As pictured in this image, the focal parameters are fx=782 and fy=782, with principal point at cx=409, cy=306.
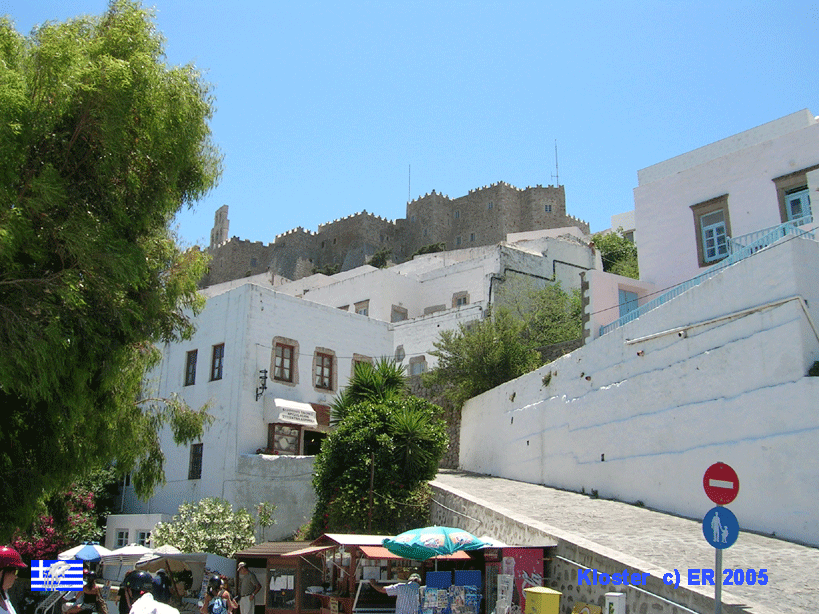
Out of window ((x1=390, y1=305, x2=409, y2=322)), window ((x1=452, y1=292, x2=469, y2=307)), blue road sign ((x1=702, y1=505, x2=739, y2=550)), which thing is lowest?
blue road sign ((x1=702, y1=505, x2=739, y2=550))

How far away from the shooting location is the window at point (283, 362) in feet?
72.4

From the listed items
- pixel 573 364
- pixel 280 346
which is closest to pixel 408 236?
pixel 280 346

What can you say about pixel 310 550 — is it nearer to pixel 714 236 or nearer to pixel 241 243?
pixel 714 236

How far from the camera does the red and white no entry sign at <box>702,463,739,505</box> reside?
6875 mm

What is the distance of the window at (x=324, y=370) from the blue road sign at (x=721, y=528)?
17.3m

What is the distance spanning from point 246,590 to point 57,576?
274cm

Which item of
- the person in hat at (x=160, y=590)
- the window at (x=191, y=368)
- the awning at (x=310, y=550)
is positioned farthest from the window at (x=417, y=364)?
the person in hat at (x=160, y=590)

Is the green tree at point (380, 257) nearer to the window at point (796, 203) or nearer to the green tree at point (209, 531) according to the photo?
the green tree at point (209, 531)

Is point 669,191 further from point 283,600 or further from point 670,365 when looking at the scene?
point 283,600

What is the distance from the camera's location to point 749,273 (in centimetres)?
1249

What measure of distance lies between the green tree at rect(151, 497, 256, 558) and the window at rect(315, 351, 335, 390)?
6.24 meters

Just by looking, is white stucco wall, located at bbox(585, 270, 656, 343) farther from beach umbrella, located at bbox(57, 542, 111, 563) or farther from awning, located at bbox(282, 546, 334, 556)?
beach umbrella, located at bbox(57, 542, 111, 563)

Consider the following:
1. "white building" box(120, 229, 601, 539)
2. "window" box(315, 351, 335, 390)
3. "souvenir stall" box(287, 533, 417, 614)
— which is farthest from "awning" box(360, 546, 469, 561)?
"window" box(315, 351, 335, 390)

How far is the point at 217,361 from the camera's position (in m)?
22.1
